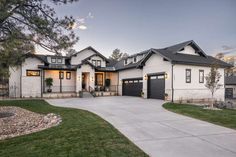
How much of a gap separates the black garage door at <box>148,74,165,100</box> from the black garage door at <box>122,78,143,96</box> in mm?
2176

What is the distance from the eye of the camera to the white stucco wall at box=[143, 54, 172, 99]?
59.9 ft

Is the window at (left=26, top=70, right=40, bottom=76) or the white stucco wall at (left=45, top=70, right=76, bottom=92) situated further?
the white stucco wall at (left=45, top=70, right=76, bottom=92)

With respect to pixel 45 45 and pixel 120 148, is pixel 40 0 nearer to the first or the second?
pixel 45 45

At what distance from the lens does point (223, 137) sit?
6371 mm

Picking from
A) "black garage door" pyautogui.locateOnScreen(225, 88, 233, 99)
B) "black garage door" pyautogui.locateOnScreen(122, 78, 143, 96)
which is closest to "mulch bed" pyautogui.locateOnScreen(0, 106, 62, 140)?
"black garage door" pyautogui.locateOnScreen(122, 78, 143, 96)

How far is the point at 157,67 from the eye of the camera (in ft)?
65.7

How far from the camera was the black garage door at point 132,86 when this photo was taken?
78.1ft

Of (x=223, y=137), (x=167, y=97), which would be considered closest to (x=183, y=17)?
(x=167, y=97)

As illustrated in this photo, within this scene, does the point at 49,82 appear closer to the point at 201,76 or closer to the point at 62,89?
the point at 62,89

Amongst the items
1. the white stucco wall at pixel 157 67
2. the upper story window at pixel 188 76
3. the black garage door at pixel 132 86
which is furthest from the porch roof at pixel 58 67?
the upper story window at pixel 188 76

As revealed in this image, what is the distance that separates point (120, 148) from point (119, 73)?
23644 millimetres

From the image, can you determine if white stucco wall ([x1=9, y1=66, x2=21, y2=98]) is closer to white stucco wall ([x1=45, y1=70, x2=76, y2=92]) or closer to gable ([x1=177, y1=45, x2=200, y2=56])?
white stucco wall ([x1=45, y1=70, x2=76, y2=92])

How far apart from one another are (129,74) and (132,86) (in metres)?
1.83

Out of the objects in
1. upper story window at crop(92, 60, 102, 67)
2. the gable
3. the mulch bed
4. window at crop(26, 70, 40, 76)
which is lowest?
the mulch bed
